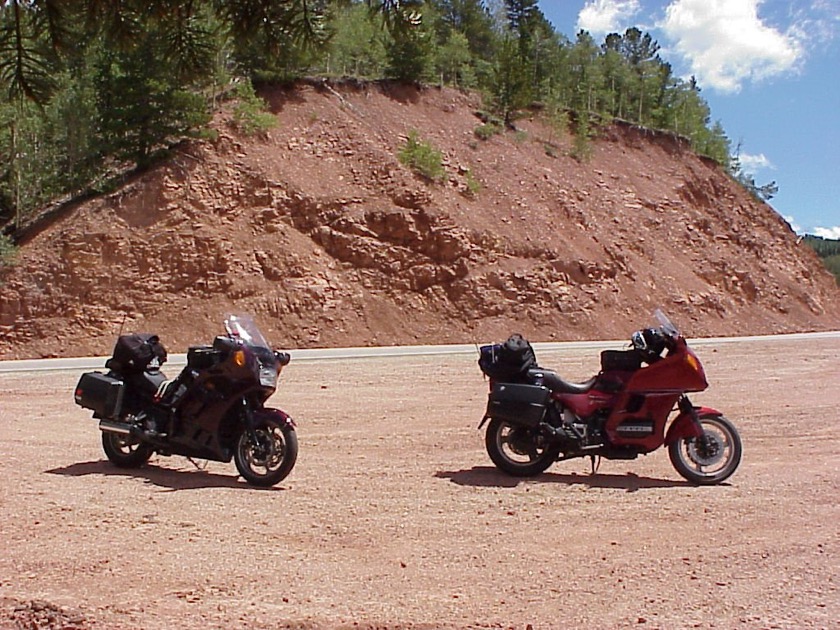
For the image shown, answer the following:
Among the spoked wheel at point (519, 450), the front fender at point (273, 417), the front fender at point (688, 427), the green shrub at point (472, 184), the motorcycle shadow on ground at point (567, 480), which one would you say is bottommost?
the motorcycle shadow on ground at point (567, 480)

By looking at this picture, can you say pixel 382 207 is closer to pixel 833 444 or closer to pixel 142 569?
pixel 833 444

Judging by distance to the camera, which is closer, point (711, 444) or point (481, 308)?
point (711, 444)

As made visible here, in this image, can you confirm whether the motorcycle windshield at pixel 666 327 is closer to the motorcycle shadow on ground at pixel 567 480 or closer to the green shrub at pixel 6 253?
the motorcycle shadow on ground at pixel 567 480

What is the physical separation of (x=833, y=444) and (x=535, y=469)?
3.98 metres

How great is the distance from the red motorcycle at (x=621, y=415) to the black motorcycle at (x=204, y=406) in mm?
2090

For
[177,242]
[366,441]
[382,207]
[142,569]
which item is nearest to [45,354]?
[177,242]

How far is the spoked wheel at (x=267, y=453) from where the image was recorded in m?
7.95

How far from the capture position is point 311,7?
5.00 metres

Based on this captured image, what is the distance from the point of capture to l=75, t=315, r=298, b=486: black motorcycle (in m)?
8.10

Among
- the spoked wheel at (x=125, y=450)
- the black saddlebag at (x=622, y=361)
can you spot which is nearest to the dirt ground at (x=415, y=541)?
the spoked wheel at (x=125, y=450)

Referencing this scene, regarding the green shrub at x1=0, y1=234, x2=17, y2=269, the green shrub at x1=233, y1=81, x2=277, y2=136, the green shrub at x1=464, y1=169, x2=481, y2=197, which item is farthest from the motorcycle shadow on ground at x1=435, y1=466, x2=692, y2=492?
the green shrub at x1=464, y1=169, x2=481, y2=197

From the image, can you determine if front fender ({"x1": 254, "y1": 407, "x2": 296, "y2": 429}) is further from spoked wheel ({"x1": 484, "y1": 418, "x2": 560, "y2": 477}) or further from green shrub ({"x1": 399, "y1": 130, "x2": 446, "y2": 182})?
green shrub ({"x1": 399, "y1": 130, "x2": 446, "y2": 182})

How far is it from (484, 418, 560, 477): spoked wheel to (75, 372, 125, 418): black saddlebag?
362 cm

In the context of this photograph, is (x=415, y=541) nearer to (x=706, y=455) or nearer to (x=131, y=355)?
(x=706, y=455)
